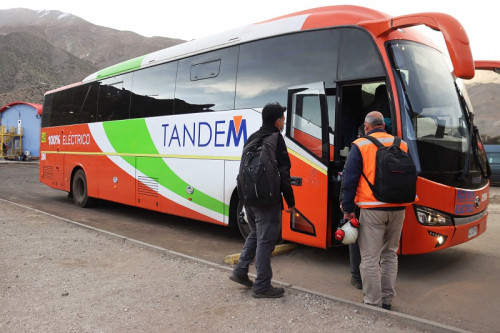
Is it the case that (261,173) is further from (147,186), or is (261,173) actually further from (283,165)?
(147,186)

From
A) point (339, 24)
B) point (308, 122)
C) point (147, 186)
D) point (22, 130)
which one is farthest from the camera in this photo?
point (22, 130)

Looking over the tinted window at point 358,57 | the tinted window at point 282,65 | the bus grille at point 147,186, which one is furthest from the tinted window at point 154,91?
the tinted window at point 358,57

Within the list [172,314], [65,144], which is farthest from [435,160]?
[65,144]

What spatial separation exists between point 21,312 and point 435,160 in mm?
4599

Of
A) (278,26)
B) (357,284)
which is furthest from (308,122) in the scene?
(357,284)

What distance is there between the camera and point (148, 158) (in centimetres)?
887

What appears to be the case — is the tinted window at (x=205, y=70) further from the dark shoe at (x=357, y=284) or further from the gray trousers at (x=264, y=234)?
the dark shoe at (x=357, y=284)

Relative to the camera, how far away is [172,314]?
4102 millimetres

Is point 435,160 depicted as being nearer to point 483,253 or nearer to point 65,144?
point 483,253

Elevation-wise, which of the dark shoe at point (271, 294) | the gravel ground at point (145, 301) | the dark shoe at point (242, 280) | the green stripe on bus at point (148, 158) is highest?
the green stripe on bus at point (148, 158)

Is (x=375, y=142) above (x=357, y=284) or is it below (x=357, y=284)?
above

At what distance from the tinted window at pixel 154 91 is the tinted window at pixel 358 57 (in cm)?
381

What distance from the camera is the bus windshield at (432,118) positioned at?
499 centimetres

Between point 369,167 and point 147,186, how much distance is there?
584 centimetres
